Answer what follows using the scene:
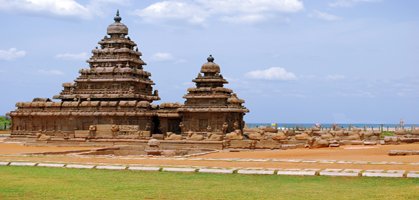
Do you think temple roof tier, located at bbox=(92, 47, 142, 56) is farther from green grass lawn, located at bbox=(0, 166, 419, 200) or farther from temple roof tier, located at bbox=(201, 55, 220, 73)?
green grass lawn, located at bbox=(0, 166, 419, 200)

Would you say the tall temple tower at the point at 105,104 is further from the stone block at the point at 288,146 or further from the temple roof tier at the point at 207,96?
the stone block at the point at 288,146

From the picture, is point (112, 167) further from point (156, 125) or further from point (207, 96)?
point (156, 125)

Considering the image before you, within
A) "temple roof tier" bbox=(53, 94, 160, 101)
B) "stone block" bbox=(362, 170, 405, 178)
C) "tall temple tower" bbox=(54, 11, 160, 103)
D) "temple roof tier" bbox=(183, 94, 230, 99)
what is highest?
"tall temple tower" bbox=(54, 11, 160, 103)

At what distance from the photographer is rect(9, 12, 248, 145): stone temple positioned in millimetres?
46312

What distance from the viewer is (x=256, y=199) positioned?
41.7ft

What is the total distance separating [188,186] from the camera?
598 inches

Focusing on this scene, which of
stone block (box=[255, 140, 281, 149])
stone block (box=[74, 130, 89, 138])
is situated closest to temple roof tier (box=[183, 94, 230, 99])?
stone block (box=[255, 140, 281, 149])

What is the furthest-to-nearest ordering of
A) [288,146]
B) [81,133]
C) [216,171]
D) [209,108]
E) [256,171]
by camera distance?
[81,133]
[209,108]
[288,146]
[216,171]
[256,171]

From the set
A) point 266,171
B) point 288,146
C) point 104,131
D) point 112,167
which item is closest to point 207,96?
point 104,131

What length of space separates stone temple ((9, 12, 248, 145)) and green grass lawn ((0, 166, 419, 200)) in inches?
973

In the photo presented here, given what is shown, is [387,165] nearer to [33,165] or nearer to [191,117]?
[33,165]

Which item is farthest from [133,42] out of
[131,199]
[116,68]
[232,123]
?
[131,199]

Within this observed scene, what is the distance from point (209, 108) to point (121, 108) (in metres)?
7.26

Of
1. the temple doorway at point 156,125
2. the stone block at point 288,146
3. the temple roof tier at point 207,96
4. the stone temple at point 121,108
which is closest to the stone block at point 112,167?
the stone block at point 288,146
